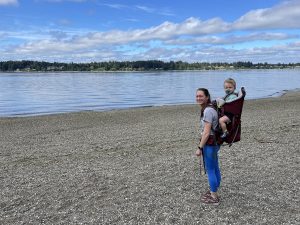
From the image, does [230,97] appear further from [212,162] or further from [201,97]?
[212,162]

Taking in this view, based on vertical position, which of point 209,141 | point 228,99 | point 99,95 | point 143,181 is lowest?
point 99,95

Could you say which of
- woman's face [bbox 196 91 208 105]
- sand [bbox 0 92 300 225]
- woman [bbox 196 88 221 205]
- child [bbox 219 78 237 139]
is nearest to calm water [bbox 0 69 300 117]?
sand [bbox 0 92 300 225]

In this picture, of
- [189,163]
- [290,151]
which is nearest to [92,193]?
[189,163]

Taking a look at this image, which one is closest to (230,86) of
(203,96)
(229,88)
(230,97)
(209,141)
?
(229,88)

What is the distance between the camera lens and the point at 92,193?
7.86 meters

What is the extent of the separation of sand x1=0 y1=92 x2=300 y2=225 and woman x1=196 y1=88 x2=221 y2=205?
0.38m

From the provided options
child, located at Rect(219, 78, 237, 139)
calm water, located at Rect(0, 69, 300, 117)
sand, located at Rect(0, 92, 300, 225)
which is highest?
child, located at Rect(219, 78, 237, 139)

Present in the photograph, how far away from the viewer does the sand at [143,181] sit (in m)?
6.68

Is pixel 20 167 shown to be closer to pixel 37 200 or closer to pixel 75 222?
pixel 37 200

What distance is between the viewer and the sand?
6.68 metres

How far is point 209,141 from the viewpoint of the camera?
659cm

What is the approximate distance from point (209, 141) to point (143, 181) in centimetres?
250

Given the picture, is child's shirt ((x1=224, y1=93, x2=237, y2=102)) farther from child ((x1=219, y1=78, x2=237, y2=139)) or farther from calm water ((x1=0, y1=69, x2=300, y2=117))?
calm water ((x1=0, y1=69, x2=300, y2=117))

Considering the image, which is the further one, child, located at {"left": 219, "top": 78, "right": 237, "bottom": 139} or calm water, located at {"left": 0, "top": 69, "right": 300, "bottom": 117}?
calm water, located at {"left": 0, "top": 69, "right": 300, "bottom": 117}
